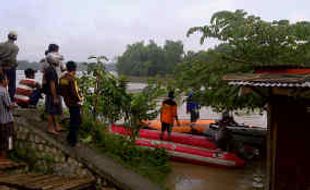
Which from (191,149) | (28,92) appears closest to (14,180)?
(28,92)

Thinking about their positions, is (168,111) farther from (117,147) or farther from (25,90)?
(25,90)

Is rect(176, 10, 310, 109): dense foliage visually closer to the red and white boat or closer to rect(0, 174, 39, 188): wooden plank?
the red and white boat

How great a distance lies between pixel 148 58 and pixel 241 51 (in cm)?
4662

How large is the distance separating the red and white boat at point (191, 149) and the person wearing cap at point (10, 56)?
4.50m

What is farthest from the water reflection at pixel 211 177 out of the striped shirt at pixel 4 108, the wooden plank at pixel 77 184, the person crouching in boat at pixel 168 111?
the striped shirt at pixel 4 108

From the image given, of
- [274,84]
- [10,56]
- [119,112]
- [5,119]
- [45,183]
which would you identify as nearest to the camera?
[274,84]

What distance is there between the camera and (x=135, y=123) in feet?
36.7

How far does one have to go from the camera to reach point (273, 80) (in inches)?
269

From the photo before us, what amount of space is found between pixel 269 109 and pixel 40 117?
413cm

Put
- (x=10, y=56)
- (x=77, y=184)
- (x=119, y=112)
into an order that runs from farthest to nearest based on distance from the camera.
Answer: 1. (x=119, y=112)
2. (x=10, y=56)
3. (x=77, y=184)

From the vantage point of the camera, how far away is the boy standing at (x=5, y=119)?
24.6ft

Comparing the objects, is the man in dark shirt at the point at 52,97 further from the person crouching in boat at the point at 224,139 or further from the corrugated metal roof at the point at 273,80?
the person crouching in boat at the point at 224,139

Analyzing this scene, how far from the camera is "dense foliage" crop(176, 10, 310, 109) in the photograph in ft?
43.0

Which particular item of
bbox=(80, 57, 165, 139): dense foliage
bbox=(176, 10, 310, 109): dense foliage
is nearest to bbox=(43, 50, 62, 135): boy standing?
bbox=(80, 57, 165, 139): dense foliage
